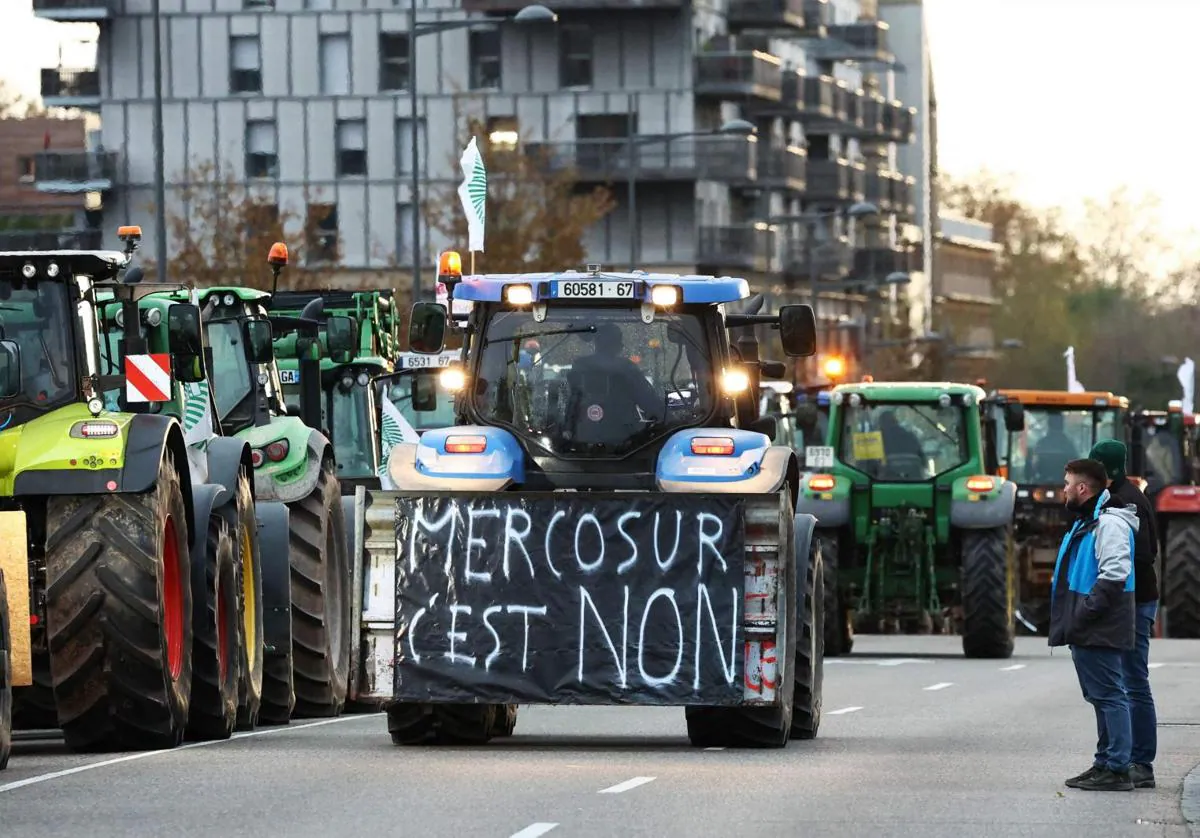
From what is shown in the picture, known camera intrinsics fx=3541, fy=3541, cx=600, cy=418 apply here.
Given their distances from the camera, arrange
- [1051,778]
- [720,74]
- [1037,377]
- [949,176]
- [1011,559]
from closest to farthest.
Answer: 1. [1051,778]
2. [1011,559]
3. [720,74]
4. [1037,377]
5. [949,176]

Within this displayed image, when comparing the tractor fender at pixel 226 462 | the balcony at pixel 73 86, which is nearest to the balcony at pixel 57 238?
the balcony at pixel 73 86

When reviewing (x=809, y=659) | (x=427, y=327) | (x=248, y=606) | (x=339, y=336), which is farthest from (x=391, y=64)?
(x=427, y=327)

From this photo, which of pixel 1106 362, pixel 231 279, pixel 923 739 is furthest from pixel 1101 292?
pixel 923 739

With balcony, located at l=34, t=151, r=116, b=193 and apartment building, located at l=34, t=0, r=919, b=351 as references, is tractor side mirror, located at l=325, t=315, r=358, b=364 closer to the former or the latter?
apartment building, located at l=34, t=0, r=919, b=351

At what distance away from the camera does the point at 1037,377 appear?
13500 centimetres

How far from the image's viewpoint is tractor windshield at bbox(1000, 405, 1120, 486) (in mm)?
44625

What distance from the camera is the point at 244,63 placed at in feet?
302

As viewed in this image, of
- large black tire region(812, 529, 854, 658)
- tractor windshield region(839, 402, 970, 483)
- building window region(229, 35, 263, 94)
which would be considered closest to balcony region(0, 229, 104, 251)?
building window region(229, 35, 263, 94)

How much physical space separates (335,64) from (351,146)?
7.13ft

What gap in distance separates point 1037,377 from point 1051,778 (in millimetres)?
117538

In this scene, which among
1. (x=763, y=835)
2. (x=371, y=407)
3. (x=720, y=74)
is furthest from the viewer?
(x=720, y=74)

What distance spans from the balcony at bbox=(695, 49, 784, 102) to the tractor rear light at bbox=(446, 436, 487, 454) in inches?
2930

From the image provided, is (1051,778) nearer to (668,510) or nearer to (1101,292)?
(668,510)

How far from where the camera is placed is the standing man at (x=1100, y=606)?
57.1 feet
